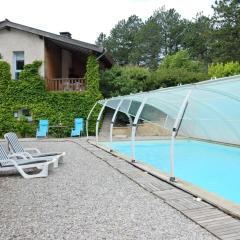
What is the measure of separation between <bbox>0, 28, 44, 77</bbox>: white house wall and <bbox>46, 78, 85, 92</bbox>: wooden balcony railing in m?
0.92

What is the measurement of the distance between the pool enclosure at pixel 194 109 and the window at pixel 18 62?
7937mm

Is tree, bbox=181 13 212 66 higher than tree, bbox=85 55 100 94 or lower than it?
higher

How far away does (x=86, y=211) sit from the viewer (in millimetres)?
5867

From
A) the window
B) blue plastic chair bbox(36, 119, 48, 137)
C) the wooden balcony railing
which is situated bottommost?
blue plastic chair bbox(36, 119, 48, 137)

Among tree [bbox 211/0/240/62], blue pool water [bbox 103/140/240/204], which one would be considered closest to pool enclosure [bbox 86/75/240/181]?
blue pool water [bbox 103/140/240/204]

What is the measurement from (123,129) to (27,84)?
20.4 ft

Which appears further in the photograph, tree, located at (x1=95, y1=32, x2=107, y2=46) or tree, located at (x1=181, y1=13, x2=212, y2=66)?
tree, located at (x1=95, y1=32, x2=107, y2=46)

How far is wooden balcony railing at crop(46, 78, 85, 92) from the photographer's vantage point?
73.8ft

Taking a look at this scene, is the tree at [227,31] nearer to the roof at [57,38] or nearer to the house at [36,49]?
the house at [36,49]

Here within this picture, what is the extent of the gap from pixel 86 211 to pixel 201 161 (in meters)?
9.83

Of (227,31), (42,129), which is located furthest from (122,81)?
(227,31)

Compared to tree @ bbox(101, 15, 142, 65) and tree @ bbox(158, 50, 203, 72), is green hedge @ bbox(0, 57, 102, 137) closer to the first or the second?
tree @ bbox(158, 50, 203, 72)

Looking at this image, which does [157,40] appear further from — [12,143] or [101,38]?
[12,143]

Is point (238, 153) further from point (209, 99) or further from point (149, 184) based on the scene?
point (149, 184)
